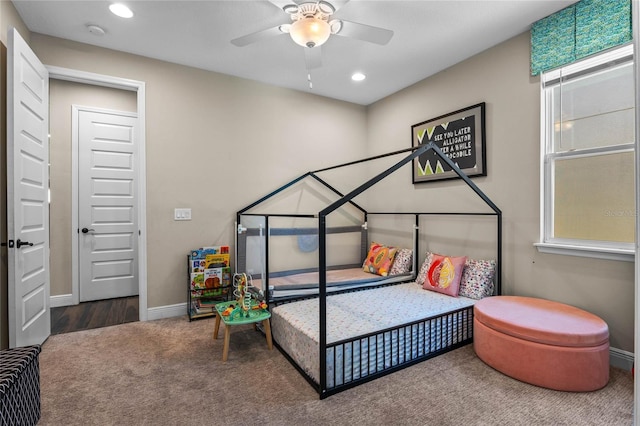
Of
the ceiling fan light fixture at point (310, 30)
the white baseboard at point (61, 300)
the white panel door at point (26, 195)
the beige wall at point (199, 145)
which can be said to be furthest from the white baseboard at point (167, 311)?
the ceiling fan light fixture at point (310, 30)

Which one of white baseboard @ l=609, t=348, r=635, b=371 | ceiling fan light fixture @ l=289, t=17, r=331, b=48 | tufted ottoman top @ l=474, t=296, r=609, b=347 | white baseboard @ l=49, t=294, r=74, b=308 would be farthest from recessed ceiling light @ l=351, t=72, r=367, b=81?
white baseboard @ l=49, t=294, r=74, b=308

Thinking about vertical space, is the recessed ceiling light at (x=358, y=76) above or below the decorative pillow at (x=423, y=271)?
above

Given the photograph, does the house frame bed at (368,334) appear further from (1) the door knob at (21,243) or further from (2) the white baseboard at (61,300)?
(2) the white baseboard at (61,300)

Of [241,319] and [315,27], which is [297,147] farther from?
[241,319]

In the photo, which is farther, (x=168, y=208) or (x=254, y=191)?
(x=254, y=191)

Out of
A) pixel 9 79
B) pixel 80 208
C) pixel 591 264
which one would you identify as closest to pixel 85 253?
pixel 80 208

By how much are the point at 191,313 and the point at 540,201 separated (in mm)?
3338

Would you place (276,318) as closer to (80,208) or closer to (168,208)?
(168,208)

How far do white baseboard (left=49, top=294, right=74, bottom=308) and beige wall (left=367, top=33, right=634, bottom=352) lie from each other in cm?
430

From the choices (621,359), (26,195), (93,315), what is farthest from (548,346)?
(93,315)

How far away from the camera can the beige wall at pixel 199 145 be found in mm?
3119

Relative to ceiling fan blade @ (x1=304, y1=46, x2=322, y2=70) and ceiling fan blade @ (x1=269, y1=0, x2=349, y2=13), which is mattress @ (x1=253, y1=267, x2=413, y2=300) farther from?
ceiling fan blade @ (x1=269, y1=0, x2=349, y2=13)

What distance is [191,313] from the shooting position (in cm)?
314

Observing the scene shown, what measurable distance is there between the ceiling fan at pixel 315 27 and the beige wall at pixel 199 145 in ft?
4.36
